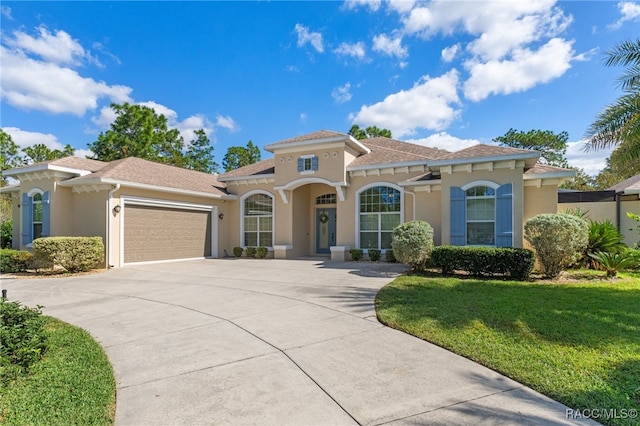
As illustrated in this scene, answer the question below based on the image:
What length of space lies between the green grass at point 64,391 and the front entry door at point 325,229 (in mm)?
14260

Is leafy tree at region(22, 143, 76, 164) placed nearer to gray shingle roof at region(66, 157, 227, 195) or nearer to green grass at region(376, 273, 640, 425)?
gray shingle roof at region(66, 157, 227, 195)

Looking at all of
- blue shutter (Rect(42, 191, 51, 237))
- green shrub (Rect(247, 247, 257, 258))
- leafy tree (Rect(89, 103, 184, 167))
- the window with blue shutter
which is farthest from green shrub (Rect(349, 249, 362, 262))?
leafy tree (Rect(89, 103, 184, 167))

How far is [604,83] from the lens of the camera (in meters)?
10.3

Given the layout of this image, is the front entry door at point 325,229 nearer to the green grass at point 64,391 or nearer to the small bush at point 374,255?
the small bush at point 374,255

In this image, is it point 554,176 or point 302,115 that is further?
point 302,115

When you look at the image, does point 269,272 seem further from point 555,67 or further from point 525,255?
point 555,67

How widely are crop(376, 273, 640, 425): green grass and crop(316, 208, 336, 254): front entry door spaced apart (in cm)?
970

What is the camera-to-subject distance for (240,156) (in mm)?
42250

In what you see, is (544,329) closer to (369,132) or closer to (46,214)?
(46,214)

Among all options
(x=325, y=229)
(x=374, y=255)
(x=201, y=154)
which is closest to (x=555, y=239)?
(x=374, y=255)

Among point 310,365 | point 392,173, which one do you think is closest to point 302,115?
point 392,173

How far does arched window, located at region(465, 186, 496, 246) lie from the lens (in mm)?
11898

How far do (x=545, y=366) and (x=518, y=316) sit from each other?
2.01 meters

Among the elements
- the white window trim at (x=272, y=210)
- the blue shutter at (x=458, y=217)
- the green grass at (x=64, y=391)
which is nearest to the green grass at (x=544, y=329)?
the blue shutter at (x=458, y=217)
